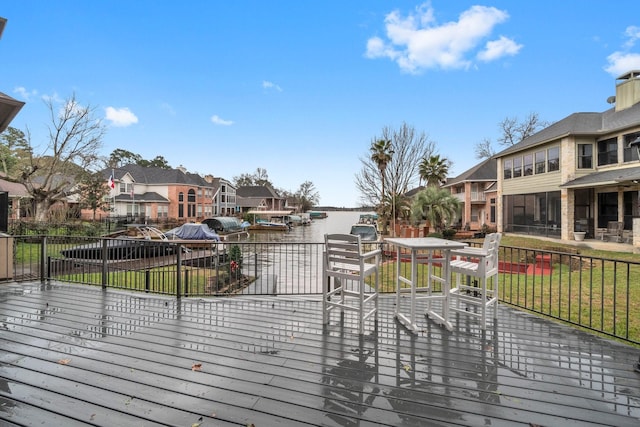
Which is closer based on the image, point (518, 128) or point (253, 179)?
point (518, 128)

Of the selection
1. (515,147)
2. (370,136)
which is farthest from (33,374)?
(370,136)

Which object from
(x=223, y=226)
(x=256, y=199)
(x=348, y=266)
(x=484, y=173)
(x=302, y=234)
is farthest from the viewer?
(x=256, y=199)

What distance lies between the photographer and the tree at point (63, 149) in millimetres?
21125

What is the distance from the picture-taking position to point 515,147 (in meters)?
20.6

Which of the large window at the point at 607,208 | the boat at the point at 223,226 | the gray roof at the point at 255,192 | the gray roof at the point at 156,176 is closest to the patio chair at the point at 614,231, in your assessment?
the large window at the point at 607,208

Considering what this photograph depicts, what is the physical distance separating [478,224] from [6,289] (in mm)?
31025

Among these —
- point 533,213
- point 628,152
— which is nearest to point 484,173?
point 533,213

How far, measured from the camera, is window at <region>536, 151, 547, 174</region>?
18453 mm

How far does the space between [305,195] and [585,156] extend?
76153mm

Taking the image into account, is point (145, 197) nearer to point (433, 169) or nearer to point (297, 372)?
point (433, 169)

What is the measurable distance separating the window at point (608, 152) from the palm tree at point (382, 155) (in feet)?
43.7

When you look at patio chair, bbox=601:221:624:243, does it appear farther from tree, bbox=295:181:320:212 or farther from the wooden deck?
tree, bbox=295:181:320:212

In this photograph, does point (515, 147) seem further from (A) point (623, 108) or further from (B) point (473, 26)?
(B) point (473, 26)

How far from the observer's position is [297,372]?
2.49 m
